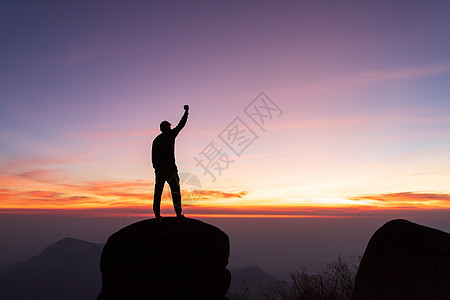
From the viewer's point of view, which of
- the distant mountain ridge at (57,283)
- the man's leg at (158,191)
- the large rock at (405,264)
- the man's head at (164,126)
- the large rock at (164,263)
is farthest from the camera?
the distant mountain ridge at (57,283)

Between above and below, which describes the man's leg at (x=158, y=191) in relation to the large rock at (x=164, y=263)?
above

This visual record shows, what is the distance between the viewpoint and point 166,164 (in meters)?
9.71

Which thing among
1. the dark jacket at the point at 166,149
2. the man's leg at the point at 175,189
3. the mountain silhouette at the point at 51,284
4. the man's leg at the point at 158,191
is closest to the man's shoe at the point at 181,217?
the man's leg at the point at 175,189

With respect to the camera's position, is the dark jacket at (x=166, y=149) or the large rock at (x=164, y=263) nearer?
the large rock at (x=164, y=263)

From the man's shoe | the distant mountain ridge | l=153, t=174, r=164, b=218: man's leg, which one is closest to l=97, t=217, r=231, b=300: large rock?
the man's shoe

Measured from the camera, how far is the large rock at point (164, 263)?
8.85 meters

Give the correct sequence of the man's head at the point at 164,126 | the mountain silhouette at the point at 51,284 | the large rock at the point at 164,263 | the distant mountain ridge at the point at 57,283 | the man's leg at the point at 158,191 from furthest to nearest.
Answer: the mountain silhouette at the point at 51,284, the distant mountain ridge at the point at 57,283, the man's head at the point at 164,126, the man's leg at the point at 158,191, the large rock at the point at 164,263

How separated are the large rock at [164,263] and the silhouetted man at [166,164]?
72 cm

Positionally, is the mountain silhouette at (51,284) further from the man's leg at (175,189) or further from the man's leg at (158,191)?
the man's leg at (175,189)

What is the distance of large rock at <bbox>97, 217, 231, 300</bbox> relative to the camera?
8852mm

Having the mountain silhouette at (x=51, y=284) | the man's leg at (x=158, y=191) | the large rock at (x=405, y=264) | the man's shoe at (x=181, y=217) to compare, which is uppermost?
the man's leg at (x=158, y=191)

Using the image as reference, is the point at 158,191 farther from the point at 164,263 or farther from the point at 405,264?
the point at 405,264

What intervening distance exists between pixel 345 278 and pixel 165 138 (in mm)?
6753

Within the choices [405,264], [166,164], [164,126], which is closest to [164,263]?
[166,164]
